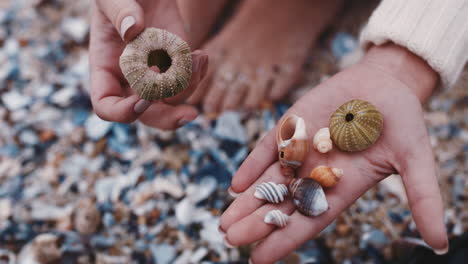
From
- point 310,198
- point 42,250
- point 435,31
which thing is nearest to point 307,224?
point 310,198

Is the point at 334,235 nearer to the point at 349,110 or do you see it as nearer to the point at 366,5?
the point at 349,110

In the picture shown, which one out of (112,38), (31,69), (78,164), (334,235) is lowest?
(334,235)

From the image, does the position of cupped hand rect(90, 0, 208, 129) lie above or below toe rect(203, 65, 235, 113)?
above

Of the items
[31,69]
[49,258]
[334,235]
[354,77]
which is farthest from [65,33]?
[334,235]

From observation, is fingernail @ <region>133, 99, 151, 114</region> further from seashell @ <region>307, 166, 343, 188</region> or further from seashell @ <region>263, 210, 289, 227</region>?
seashell @ <region>307, 166, 343, 188</region>

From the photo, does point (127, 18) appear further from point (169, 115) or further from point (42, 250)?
point (42, 250)

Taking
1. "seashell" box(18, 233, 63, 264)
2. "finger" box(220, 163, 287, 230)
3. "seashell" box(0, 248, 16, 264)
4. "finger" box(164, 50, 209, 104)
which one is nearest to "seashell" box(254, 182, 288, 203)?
"finger" box(220, 163, 287, 230)
